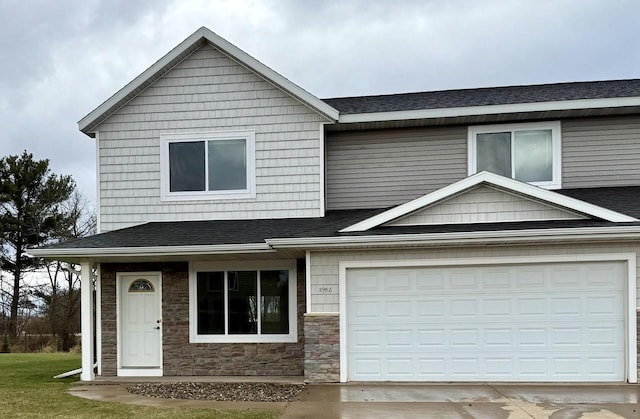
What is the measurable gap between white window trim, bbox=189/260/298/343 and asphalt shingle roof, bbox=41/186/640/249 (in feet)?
2.67

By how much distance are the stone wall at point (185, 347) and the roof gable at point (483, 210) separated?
2819 mm

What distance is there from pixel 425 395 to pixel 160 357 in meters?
5.81

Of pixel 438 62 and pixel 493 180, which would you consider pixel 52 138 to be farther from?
pixel 493 180

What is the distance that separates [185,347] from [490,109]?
328 inches

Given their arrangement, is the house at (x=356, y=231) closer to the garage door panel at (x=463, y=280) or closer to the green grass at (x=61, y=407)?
the garage door panel at (x=463, y=280)

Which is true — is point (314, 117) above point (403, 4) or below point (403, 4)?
below

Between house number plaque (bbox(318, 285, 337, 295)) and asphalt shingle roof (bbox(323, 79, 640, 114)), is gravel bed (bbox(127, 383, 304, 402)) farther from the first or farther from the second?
asphalt shingle roof (bbox(323, 79, 640, 114))

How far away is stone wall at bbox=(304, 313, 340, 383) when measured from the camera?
9883 millimetres

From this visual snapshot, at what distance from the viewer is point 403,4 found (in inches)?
803

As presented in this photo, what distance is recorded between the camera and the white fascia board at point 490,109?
11.7m

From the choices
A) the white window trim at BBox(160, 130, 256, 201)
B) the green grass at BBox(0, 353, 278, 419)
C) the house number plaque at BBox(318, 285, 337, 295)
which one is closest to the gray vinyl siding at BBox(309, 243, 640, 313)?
the house number plaque at BBox(318, 285, 337, 295)

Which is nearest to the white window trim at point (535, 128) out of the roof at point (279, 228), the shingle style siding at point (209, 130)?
the roof at point (279, 228)

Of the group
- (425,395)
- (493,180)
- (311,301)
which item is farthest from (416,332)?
(493,180)

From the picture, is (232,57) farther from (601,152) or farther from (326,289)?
(601,152)
